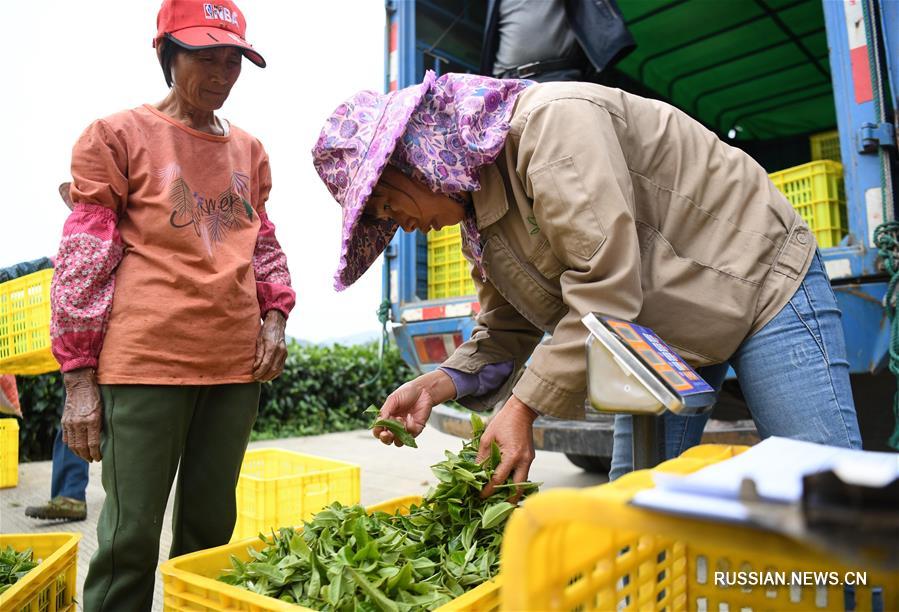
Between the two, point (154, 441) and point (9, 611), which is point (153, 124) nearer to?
point (154, 441)

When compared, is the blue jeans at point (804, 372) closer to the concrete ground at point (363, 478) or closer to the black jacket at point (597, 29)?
the concrete ground at point (363, 478)

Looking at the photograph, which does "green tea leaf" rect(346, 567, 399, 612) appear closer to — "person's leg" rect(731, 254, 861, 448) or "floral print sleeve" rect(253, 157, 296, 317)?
"person's leg" rect(731, 254, 861, 448)

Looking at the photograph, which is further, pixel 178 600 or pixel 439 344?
pixel 439 344

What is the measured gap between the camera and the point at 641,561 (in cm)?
94

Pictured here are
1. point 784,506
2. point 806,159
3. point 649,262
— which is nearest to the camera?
point 784,506

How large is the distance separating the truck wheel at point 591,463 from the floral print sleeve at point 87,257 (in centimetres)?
374

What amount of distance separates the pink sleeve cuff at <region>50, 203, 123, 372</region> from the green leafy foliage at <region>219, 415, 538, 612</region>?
0.70m

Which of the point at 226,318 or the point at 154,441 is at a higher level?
the point at 226,318

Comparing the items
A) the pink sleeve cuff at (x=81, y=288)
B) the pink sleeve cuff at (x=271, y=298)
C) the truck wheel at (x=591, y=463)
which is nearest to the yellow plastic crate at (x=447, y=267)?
the truck wheel at (x=591, y=463)

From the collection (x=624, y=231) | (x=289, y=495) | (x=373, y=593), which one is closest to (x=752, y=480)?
(x=624, y=231)

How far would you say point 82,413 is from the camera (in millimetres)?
1744

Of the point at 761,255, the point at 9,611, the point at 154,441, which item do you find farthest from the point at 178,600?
the point at 761,255

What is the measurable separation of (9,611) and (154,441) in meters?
0.52

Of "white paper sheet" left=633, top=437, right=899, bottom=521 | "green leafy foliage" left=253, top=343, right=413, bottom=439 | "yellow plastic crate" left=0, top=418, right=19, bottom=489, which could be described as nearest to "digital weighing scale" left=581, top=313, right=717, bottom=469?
"white paper sheet" left=633, top=437, right=899, bottom=521
